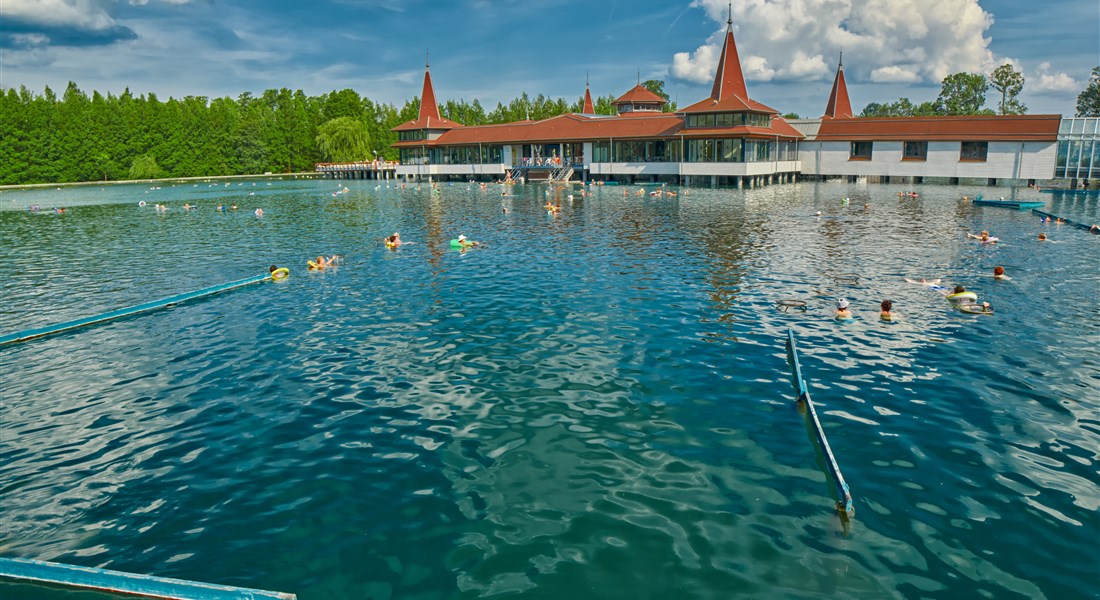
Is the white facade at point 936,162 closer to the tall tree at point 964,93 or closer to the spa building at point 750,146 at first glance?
the spa building at point 750,146

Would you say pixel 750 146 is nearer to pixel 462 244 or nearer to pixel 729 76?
pixel 729 76

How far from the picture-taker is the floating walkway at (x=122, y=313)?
17.5 m

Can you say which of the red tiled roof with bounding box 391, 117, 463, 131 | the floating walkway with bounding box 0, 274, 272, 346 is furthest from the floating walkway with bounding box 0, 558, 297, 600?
the red tiled roof with bounding box 391, 117, 463, 131

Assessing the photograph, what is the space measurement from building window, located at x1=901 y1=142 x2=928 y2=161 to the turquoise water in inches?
1968

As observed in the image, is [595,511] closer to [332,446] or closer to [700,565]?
[700,565]

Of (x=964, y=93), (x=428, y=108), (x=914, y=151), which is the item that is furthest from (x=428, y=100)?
(x=964, y=93)

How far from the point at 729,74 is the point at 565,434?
7424cm

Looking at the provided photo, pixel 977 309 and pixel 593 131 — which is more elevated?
pixel 593 131

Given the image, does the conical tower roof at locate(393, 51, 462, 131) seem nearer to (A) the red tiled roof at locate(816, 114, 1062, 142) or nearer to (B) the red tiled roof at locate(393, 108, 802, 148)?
(B) the red tiled roof at locate(393, 108, 802, 148)

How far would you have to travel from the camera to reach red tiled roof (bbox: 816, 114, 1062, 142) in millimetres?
62500

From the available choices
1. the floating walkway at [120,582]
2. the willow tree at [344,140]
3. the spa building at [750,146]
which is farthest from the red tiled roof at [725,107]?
the willow tree at [344,140]

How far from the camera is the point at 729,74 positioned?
75938mm

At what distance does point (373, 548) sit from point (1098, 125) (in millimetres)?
76261

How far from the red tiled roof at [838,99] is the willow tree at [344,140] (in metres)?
85.7
